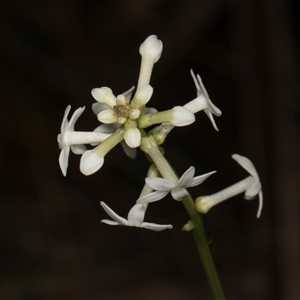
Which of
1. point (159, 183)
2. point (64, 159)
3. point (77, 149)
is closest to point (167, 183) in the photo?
point (159, 183)

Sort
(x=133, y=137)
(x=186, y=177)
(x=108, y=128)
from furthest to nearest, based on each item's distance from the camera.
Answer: (x=108, y=128)
(x=133, y=137)
(x=186, y=177)

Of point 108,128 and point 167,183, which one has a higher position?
point 108,128

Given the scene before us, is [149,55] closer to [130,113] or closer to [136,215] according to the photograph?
[130,113]

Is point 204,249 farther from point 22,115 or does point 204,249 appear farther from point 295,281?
point 22,115

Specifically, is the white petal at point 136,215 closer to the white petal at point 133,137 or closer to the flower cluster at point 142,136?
the flower cluster at point 142,136

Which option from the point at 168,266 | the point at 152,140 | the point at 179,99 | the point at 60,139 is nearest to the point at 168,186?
the point at 152,140

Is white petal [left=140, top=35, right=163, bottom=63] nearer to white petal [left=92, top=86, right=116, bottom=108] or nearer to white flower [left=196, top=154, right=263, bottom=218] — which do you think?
white petal [left=92, top=86, right=116, bottom=108]
